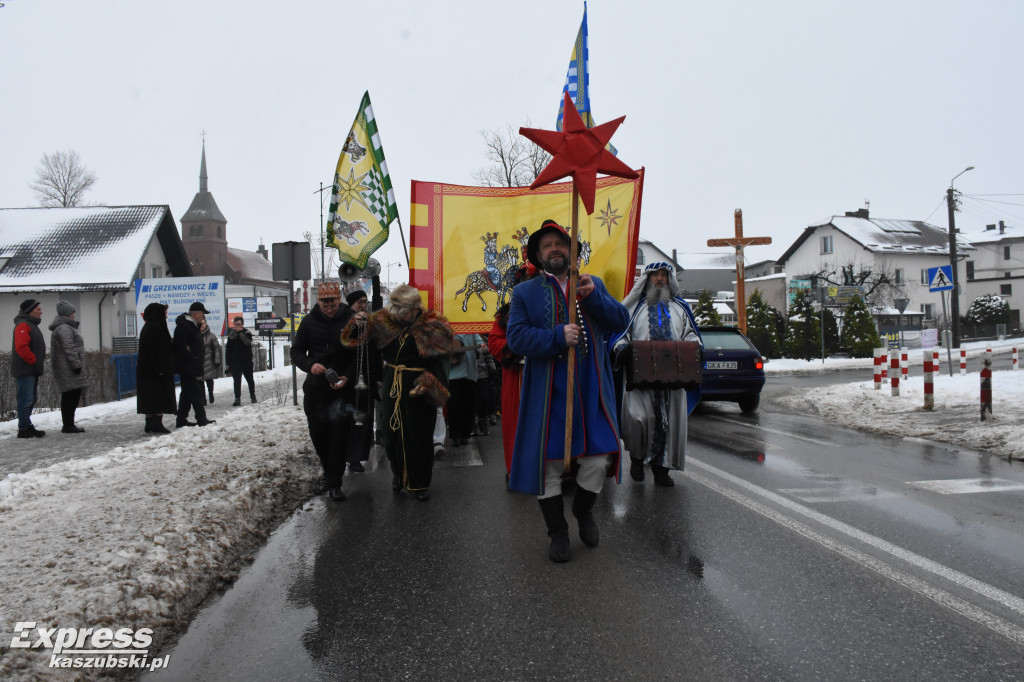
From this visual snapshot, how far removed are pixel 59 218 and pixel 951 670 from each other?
133 feet

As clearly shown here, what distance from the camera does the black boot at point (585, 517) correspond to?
4242mm

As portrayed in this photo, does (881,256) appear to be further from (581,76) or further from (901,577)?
(901,577)

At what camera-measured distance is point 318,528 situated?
198 inches

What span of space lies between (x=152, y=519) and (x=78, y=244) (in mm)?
33793

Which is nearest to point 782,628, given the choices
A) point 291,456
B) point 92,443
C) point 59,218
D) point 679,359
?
point 679,359

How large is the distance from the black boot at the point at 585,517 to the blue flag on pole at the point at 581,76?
5.80 metres

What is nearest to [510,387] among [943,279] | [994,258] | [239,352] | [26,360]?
[26,360]

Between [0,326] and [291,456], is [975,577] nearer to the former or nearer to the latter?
[291,456]

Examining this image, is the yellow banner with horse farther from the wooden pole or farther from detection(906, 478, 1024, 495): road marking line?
detection(906, 478, 1024, 495): road marking line

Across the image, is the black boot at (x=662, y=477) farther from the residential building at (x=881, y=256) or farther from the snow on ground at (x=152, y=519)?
the residential building at (x=881, y=256)

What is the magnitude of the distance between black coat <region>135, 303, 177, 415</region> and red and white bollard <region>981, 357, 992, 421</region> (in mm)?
10669

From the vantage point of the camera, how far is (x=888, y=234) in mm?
62125

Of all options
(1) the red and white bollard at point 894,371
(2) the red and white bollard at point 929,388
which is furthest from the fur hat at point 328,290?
(1) the red and white bollard at point 894,371

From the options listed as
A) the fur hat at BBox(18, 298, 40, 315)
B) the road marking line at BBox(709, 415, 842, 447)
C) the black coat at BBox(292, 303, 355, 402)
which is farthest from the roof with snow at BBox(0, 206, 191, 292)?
the black coat at BBox(292, 303, 355, 402)
